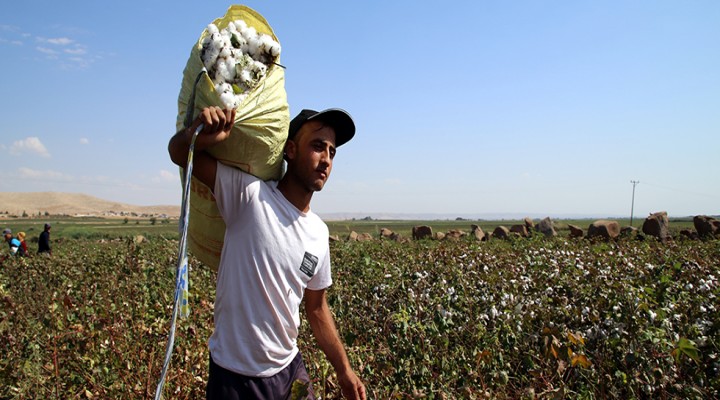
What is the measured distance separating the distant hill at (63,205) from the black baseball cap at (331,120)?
13693 centimetres

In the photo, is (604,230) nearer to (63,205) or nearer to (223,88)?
(223,88)

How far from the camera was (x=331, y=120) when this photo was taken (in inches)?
93.6

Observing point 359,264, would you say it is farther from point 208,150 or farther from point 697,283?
point 208,150

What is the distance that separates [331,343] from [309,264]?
0.51 meters

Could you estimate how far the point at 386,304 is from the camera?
18.6ft

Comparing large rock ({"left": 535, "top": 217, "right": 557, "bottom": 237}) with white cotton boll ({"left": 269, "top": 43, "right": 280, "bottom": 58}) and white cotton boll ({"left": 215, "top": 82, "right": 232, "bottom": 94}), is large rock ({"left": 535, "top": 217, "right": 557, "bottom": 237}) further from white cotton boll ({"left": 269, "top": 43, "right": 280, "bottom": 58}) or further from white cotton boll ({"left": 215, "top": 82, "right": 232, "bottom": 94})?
white cotton boll ({"left": 215, "top": 82, "right": 232, "bottom": 94})

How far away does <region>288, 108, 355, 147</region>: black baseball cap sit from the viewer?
2340 mm

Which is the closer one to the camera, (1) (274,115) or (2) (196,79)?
(2) (196,79)

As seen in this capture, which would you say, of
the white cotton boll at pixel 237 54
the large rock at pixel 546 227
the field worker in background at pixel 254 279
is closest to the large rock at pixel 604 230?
the large rock at pixel 546 227

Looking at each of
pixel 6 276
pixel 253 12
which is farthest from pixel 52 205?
pixel 253 12

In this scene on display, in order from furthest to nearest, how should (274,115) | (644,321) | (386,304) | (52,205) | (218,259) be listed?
(52,205), (386,304), (644,321), (218,259), (274,115)

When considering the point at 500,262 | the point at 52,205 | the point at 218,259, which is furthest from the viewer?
the point at 52,205

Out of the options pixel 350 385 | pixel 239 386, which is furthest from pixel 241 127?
pixel 350 385

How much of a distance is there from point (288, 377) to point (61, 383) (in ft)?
7.37
